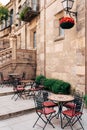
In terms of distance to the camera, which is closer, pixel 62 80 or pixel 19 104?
pixel 19 104

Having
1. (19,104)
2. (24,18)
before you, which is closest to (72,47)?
(19,104)

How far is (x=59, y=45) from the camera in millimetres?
10969

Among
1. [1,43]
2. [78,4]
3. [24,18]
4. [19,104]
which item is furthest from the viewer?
[1,43]

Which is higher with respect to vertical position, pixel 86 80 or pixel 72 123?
pixel 86 80

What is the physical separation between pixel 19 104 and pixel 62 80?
137 inches

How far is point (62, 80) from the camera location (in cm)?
1066

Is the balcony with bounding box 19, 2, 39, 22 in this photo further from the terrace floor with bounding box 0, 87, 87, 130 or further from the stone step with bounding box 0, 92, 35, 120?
the terrace floor with bounding box 0, 87, 87, 130

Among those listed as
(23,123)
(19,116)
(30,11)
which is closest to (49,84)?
(19,116)

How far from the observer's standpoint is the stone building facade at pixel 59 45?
864 centimetres

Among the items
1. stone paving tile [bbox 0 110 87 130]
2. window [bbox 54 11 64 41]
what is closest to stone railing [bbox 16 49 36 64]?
window [bbox 54 11 64 41]

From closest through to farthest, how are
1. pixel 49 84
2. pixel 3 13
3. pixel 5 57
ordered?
pixel 49 84
pixel 5 57
pixel 3 13

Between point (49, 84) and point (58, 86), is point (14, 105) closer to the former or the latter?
point (58, 86)

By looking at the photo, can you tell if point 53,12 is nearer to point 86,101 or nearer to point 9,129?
point 86,101

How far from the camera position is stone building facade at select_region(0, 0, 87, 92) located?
864 cm
